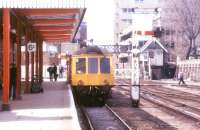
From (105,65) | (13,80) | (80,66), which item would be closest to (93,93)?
(105,65)

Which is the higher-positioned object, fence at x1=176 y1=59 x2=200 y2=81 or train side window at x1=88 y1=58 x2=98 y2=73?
train side window at x1=88 y1=58 x2=98 y2=73

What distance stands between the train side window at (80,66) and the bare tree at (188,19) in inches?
1995

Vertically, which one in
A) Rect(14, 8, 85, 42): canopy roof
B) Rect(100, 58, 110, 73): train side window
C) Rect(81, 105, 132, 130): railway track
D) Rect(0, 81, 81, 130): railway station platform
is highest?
Rect(14, 8, 85, 42): canopy roof

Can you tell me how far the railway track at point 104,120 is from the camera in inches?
794

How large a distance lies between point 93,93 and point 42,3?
9051 millimetres

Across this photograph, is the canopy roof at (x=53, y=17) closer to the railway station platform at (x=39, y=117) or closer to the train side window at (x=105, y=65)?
the train side window at (x=105, y=65)

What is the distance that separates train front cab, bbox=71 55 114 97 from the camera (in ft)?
96.6

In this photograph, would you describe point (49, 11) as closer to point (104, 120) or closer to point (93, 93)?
point (104, 120)

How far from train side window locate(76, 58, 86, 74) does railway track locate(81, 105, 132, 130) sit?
2.00m

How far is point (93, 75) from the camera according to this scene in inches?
1171

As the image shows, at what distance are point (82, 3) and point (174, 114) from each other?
676cm

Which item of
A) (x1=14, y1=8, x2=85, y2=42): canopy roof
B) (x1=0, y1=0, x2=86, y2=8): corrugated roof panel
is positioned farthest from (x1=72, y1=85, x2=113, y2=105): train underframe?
(x1=0, y1=0, x2=86, y2=8): corrugated roof panel

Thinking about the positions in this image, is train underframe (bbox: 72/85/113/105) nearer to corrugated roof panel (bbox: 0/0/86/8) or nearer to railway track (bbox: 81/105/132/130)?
railway track (bbox: 81/105/132/130)

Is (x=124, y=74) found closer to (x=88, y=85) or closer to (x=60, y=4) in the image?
(x=88, y=85)
